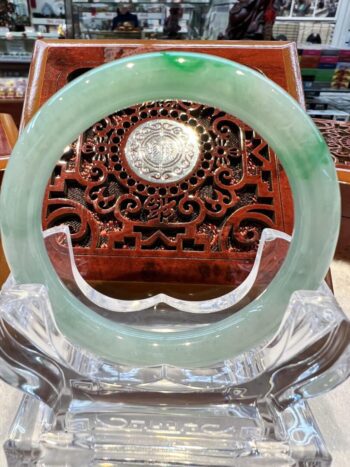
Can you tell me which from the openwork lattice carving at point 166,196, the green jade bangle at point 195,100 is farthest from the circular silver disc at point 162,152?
the green jade bangle at point 195,100

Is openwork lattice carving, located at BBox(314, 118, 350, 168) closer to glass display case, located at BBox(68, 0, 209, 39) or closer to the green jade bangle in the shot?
the green jade bangle

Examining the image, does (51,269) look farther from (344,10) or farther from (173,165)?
(344,10)

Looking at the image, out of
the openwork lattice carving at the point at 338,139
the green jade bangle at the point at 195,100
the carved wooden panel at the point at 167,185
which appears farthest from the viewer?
the openwork lattice carving at the point at 338,139

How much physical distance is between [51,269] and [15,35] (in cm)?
157

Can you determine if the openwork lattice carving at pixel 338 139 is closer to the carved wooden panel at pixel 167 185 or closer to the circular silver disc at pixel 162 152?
the carved wooden panel at pixel 167 185

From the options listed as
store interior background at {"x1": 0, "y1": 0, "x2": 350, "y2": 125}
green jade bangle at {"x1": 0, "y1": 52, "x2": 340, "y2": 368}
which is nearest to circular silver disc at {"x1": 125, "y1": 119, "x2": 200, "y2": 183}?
green jade bangle at {"x1": 0, "y1": 52, "x2": 340, "y2": 368}

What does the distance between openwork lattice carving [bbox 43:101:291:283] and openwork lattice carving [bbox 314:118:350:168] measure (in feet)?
0.69

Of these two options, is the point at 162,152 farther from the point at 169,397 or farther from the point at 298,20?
the point at 298,20

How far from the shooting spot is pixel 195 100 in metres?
0.44

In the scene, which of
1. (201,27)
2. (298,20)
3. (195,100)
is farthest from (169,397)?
(298,20)

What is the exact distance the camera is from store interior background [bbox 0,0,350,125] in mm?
1579

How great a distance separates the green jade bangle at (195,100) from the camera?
41 centimetres

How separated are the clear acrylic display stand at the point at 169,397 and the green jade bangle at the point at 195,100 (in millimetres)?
27

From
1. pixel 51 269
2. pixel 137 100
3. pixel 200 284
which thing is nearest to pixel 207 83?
pixel 137 100
